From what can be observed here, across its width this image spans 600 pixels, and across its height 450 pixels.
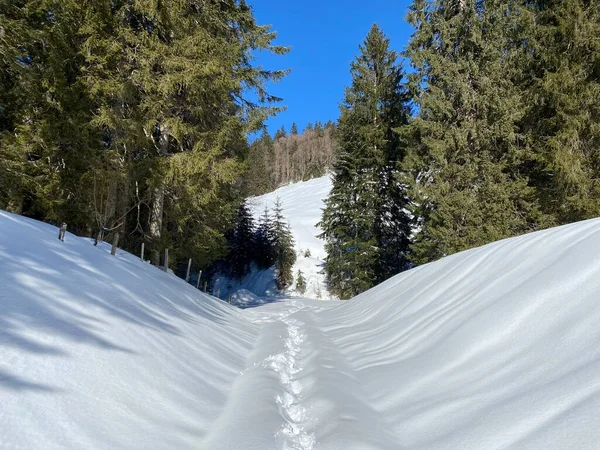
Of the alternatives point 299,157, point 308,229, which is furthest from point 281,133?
point 308,229

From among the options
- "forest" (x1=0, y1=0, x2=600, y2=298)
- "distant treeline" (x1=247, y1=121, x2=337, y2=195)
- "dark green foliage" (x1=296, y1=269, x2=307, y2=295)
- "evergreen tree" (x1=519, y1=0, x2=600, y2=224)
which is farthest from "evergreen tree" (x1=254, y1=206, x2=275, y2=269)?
"distant treeline" (x1=247, y1=121, x2=337, y2=195)

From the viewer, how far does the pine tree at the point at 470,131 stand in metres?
11.2

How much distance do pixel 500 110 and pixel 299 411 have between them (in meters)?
11.7

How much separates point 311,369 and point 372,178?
1475 cm

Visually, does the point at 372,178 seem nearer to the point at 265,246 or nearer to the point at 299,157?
the point at 265,246

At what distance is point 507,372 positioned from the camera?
2711 mm

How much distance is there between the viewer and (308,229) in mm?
36469

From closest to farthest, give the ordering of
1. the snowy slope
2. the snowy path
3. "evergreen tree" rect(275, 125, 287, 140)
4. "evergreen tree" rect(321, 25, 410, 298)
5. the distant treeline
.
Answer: the snowy path, "evergreen tree" rect(321, 25, 410, 298), the snowy slope, the distant treeline, "evergreen tree" rect(275, 125, 287, 140)

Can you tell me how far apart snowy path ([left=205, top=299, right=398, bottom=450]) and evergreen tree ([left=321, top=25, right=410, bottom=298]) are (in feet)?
41.1

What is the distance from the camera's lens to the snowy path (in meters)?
2.79

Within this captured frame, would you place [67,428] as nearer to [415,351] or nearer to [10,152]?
[415,351]

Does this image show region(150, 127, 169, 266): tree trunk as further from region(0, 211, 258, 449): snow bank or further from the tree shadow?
the tree shadow

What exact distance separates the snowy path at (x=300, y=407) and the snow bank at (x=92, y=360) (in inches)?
8.8

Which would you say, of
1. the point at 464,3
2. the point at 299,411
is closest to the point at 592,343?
the point at 299,411
